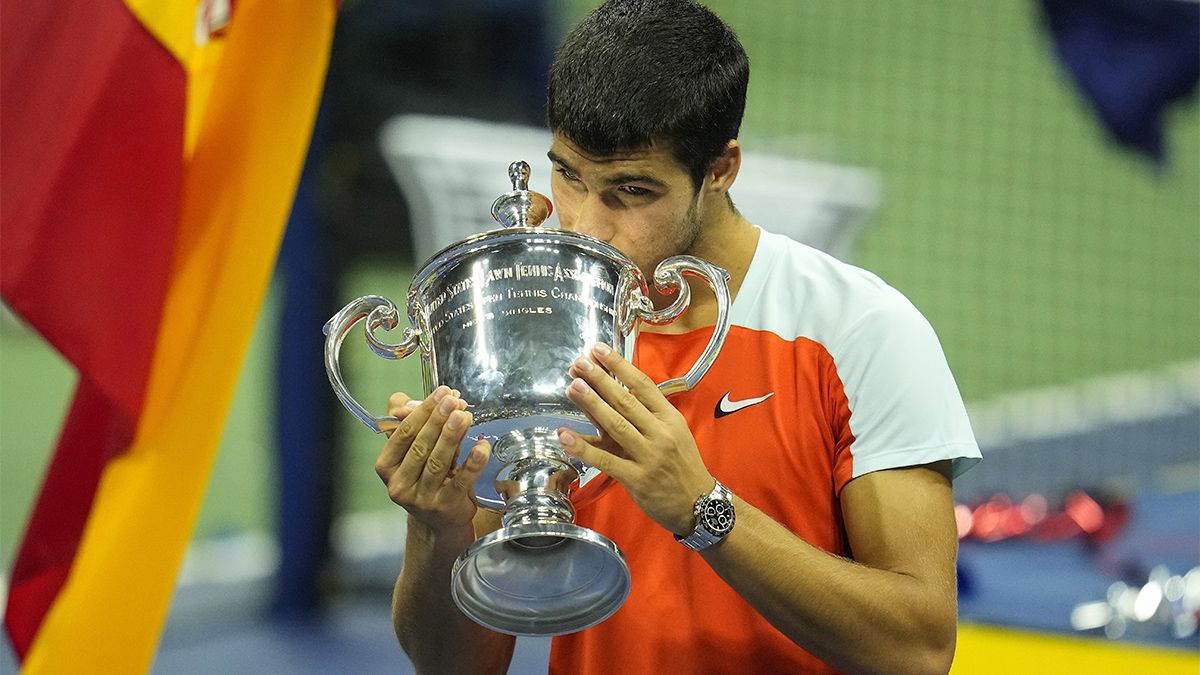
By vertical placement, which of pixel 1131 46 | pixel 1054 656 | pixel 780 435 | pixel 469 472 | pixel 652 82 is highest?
pixel 652 82

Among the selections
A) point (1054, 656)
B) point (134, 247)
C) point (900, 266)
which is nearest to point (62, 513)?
point (134, 247)

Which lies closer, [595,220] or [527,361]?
[527,361]

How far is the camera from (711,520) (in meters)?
1.53

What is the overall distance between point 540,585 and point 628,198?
0.47m

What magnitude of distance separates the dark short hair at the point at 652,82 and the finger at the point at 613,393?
35 centimetres

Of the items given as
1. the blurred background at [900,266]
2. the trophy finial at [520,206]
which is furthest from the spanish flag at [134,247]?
the blurred background at [900,266]

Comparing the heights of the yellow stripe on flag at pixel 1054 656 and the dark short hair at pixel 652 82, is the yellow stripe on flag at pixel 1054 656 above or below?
below

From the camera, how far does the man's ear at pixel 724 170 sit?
6.03 ft

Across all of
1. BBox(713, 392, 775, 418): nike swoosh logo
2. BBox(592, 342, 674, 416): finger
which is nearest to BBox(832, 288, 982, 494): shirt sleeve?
BBox(713, 392, 775, 418): nike swoosh logo

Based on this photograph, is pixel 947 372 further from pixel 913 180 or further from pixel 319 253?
pixel 913 180

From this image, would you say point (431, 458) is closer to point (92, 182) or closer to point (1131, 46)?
point (92, 182)

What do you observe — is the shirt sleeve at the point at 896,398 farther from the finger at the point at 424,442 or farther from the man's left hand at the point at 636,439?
the finger at the point at 424,442

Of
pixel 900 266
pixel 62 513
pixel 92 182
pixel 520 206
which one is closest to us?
pixel 520 206

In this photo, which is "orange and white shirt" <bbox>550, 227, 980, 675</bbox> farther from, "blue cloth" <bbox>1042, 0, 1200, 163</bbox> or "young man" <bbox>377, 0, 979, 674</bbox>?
"blue cloth" <bbox>1042, 0, 1200, 163</bbox>
